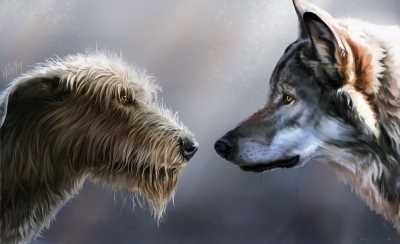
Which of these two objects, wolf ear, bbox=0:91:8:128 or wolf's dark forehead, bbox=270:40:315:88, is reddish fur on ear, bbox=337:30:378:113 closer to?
wolf's dark forehead, bbox=270:40:315:88

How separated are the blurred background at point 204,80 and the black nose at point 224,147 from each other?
0.48 feet

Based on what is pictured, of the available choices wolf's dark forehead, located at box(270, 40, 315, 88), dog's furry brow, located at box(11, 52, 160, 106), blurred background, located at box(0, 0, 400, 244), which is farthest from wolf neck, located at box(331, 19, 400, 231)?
dog's furry brow, located at box(11, 52, 160, 106)

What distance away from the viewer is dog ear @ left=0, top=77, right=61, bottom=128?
4.30ft

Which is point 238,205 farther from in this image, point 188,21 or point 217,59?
point 188,21

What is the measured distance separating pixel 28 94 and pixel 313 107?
0.73 metres

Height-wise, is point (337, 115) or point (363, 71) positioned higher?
point (363, 71)

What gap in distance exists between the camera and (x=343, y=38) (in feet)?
4.32

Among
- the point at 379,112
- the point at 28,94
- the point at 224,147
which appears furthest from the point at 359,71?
the point at 28,94

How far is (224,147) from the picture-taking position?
1469 mm

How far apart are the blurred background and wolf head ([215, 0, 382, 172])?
0.18 meters

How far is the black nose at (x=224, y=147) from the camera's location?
4.79 feet

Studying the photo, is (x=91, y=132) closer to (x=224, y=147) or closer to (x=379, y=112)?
(x=224, y=147)

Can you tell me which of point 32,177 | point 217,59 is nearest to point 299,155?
point 217,59

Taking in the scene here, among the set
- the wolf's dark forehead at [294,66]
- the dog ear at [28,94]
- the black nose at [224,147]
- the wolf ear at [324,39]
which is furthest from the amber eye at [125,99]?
the wolf ear at [324,39]
